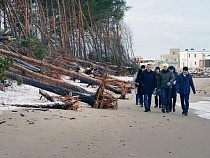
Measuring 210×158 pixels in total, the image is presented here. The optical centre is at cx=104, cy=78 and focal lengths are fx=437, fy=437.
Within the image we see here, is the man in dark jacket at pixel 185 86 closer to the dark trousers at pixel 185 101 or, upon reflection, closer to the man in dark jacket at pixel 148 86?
the dark trousers at pixel 185 101

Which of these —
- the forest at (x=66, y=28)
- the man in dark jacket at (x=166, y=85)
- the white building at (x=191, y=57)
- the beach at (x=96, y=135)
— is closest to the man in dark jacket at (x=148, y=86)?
the man in dark jacket at (x=166, y=85)

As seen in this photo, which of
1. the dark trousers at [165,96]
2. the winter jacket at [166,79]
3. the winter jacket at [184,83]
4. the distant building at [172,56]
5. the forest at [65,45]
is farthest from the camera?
the distant building at [172,56]

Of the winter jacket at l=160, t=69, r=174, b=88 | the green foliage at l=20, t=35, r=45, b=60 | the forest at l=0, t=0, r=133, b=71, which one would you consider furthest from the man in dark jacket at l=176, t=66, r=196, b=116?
the green foliage at l=20, t=35, r=45, b=60

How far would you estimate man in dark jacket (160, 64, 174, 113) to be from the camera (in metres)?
13.8

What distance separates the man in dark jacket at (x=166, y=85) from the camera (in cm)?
1376

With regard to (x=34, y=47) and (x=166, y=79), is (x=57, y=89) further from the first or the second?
(x=34, y=47)

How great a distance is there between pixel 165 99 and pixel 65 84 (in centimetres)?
362

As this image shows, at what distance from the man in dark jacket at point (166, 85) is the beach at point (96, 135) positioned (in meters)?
1.86

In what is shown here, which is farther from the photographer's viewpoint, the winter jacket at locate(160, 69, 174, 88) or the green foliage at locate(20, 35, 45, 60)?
the green foliage at locate(20, 35, 45, 60)

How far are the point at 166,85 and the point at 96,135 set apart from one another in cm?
578

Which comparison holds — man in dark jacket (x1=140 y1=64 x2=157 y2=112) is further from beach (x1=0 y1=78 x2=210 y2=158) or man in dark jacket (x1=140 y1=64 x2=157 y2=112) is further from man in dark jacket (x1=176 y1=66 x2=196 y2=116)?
beach (x1=0 y1=78 x2=210 y2=158)

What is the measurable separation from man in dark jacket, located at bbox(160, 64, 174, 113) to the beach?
1.86m

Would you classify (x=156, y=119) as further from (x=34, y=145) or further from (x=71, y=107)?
(x=34, y=145)

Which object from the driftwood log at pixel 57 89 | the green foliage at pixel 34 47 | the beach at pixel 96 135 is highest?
the green foliage at pixel 34 47
